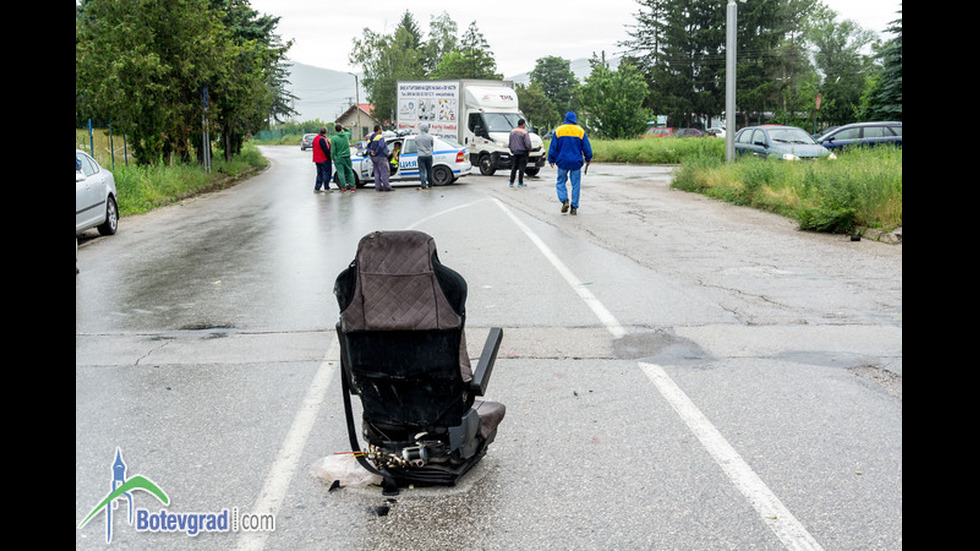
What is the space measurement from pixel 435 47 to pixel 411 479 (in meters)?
107

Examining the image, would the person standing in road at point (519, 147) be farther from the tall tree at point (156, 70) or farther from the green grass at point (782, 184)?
the tall tree at point (156, 70)

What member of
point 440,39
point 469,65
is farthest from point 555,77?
point 469,65

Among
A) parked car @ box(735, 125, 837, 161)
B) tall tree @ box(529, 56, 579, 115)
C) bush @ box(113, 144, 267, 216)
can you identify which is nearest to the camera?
bush @ box(113, 144, 267, 216)

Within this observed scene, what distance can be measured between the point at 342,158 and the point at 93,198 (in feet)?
34.5

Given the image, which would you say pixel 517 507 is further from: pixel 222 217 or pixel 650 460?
pixel 222 217

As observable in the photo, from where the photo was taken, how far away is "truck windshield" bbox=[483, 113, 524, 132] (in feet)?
109

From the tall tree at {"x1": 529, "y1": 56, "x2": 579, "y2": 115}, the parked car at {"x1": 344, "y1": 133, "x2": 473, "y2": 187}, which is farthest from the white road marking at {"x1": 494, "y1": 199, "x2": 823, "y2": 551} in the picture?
the tall tree at {"x1": 529, "y1": 56, "x2": 579, "y2": 115}

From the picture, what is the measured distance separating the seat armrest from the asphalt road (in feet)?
1.75

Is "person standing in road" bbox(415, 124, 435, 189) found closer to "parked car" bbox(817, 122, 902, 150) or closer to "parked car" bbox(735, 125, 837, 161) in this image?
"parked car" bbox(735, 125, 837, 161)

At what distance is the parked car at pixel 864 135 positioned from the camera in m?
28.6

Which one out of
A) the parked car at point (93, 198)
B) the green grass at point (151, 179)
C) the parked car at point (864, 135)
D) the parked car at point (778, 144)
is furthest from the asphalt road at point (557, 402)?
the parked car at point (864, 135)

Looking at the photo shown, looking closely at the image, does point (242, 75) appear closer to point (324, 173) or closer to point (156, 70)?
point (156, 70)

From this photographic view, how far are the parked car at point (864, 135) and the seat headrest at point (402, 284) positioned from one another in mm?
26879

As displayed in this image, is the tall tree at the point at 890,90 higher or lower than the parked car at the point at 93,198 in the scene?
higher
